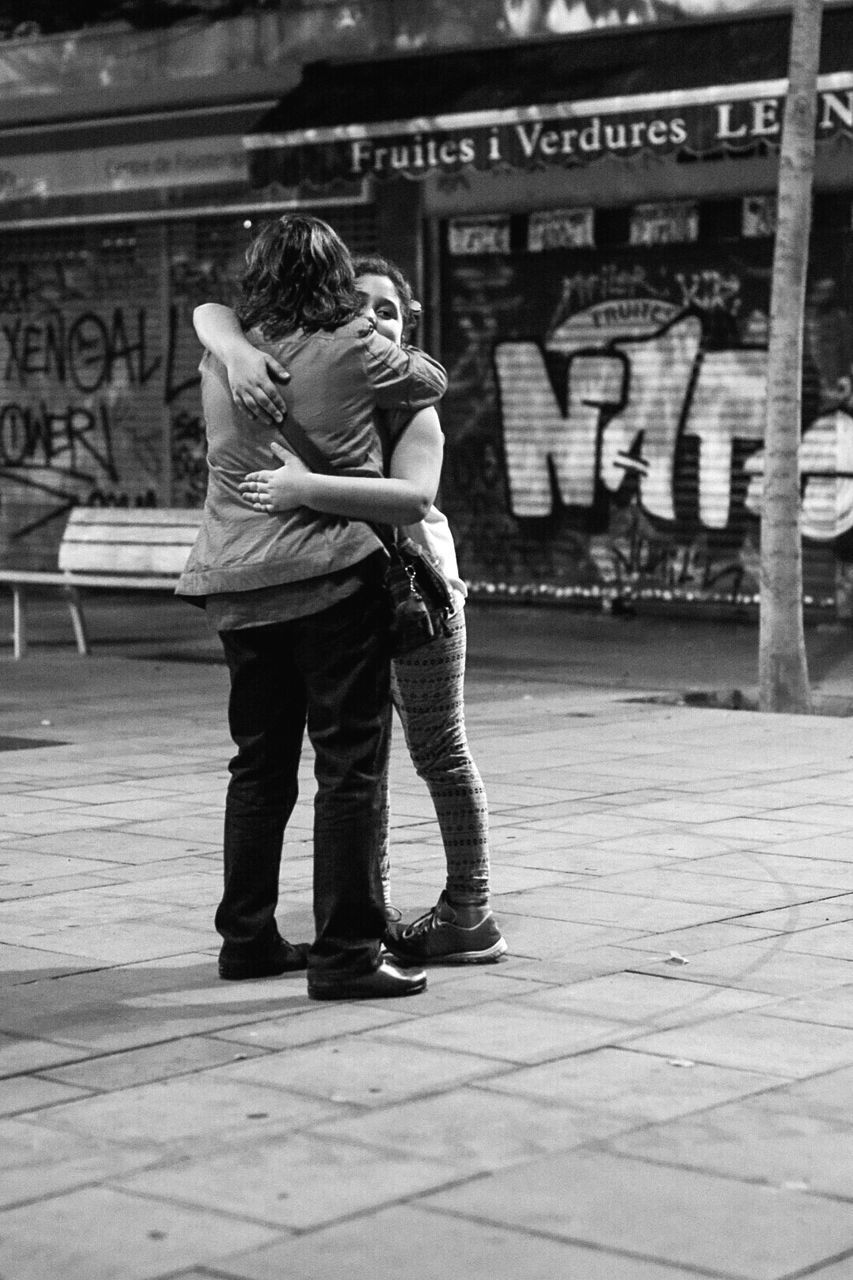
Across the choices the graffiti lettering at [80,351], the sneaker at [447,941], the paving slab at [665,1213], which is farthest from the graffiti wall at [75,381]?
the paving slab at [665,1213]

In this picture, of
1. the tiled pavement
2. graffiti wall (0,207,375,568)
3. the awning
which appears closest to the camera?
the tiled pavement

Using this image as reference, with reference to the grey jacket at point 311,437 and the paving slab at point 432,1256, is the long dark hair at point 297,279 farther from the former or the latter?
the paving slab at point 432,1256

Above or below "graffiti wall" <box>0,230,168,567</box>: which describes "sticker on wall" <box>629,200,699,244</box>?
above

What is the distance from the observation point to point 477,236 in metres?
16.7

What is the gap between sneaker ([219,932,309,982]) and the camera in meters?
5.50

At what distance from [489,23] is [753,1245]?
1317cm

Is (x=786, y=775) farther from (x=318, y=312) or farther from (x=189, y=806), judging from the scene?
(x=318, y=312)

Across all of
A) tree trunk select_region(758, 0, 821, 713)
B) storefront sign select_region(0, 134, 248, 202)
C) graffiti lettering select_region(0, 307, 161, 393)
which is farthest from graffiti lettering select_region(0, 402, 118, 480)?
tree trunk select_region(758, 0, 821, 713)

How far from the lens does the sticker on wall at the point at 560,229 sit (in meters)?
16.0

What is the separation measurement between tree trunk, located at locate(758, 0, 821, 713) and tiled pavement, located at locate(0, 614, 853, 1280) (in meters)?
2.52

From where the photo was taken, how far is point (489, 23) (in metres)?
15.8

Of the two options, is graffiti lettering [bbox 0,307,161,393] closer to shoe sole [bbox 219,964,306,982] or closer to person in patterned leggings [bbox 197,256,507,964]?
person in patterned leggings [bbox 197,256,507,964]

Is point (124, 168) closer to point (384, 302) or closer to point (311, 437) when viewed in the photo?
point (384, 302)

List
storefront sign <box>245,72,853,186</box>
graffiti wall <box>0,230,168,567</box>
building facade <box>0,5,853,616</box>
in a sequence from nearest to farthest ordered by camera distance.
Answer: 1. storefront sign <box>245,72,853,186</box>
2. building facade <box>0,5,853,616</box>
3. graffiti wall <box>0,230,168,567</box>
